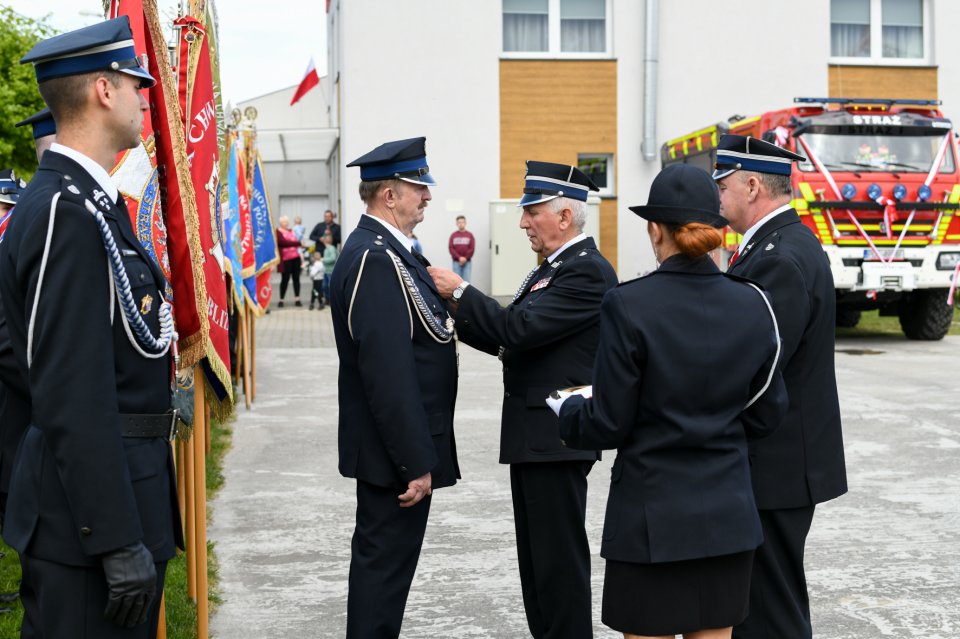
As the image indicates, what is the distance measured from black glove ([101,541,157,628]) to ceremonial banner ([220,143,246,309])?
239 inches

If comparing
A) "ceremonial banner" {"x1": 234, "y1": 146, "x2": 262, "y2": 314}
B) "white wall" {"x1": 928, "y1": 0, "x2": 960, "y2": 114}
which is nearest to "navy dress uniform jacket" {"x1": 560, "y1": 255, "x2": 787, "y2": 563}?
"ceremonial banner" {"x1": 234, "y1": 146, "x2": 262, "y2": 314}

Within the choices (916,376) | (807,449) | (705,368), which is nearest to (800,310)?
(807,449)

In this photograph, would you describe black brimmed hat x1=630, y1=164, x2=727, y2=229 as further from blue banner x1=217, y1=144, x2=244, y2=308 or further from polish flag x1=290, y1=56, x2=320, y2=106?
polish flag x1=290, y1=56, x2=320, y2=106

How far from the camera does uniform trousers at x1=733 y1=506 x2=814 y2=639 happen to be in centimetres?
409

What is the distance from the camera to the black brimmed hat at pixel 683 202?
3.49 meters

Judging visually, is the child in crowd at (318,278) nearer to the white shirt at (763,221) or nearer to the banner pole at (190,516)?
the banner pole at (190,516)

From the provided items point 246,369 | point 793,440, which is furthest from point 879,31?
point 793,440

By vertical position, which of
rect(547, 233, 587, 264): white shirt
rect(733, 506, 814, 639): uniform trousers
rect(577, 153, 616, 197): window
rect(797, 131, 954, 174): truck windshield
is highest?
rect(577, 153, 616, 197): window

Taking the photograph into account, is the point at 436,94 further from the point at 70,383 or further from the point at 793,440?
the point at 70,383

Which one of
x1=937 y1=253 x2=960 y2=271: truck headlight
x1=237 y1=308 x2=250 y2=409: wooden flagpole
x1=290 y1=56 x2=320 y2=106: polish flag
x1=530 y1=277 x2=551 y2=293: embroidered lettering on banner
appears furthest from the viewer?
x1=290 y1=56 x2=320 y2=106: polish flag

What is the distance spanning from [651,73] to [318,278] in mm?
8209

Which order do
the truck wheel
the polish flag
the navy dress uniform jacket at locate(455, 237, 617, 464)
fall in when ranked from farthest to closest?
the polish flag, the truck wheel, the navy dress uniform jacket at locate(455, 237, 617, 464)

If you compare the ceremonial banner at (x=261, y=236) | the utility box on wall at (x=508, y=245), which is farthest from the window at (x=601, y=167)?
the ceremonial banner at (x=261, y=236)

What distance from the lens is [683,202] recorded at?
349 centimetres
